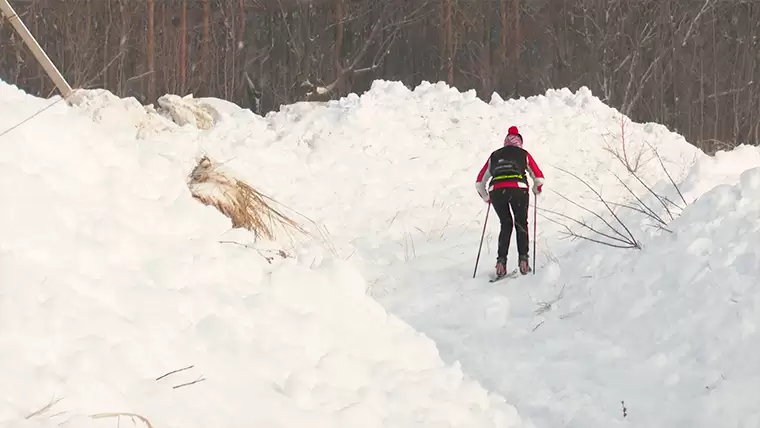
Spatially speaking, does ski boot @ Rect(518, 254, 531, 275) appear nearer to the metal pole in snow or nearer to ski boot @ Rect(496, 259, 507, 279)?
ski boot @ Rect(496, 259, 507, 279)

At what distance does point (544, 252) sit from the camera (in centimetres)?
898

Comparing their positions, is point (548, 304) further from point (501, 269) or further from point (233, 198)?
point (233, 198)

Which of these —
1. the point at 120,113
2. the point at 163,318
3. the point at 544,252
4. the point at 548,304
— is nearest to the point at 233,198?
the point at 120,113

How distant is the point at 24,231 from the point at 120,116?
3.92 meters

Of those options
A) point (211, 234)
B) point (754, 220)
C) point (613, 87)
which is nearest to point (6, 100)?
point (211, 234)

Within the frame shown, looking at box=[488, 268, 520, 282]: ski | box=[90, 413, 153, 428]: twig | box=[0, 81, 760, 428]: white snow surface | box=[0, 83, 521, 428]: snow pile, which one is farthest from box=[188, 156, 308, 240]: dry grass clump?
box=[90, 413, 153, 428]: twig

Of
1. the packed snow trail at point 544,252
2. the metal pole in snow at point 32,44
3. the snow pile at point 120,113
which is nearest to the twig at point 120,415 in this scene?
the packed snow trail at point 544,252

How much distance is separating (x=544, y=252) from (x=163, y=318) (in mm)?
5998

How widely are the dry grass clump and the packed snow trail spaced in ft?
0.94

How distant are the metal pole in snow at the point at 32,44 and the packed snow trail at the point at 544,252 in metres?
1.30

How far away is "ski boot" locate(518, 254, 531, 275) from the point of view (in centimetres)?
841

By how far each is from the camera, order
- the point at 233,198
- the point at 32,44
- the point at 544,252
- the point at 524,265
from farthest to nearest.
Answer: the point at 544,252 < the point at 524,265 < the point at 233,198 < the point at 32,44

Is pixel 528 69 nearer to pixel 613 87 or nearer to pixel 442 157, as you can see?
pixel 613 87

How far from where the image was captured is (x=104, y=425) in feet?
9.29
